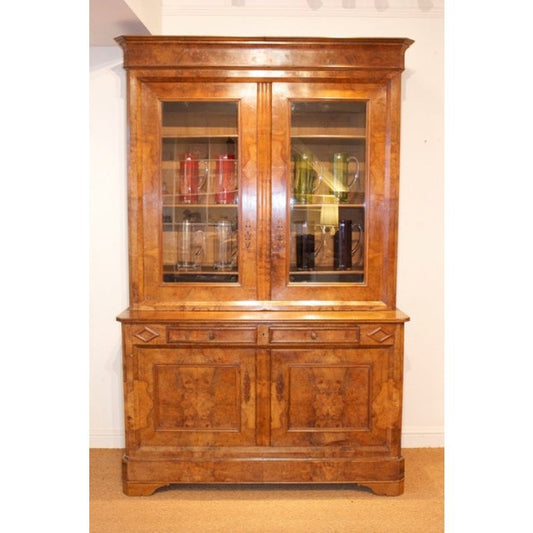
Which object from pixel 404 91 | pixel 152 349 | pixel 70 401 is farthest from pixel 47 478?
pixel 404 91

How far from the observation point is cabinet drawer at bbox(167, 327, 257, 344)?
320 centimetres

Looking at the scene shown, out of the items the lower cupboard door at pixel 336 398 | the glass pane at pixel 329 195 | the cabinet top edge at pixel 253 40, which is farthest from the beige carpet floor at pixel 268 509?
the cabinet top edge at pixel 253 40

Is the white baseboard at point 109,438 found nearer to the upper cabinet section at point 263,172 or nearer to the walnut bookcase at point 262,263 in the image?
the walnut bookcase at point 262,263

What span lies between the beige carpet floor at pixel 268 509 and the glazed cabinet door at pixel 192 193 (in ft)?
3.24

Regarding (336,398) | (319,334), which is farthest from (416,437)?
(319,334)

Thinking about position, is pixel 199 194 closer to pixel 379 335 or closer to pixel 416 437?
pixel 379 335

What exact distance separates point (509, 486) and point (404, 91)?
132 inches

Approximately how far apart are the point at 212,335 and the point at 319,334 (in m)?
0.54

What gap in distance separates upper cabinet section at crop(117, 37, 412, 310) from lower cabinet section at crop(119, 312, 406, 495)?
0.63 feet

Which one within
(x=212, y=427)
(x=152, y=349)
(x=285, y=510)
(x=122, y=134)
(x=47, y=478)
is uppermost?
(x=122, y=134)

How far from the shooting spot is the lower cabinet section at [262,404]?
10.5 feet

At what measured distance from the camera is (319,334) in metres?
3.20

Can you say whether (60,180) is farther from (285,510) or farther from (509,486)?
(285,510)

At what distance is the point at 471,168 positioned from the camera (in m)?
0.78
